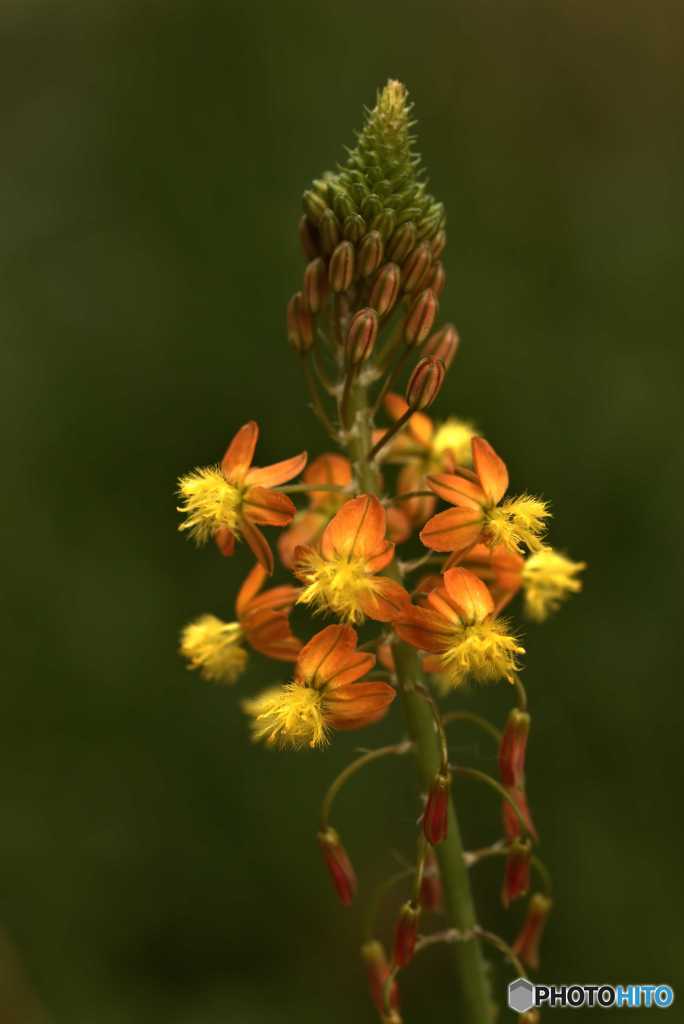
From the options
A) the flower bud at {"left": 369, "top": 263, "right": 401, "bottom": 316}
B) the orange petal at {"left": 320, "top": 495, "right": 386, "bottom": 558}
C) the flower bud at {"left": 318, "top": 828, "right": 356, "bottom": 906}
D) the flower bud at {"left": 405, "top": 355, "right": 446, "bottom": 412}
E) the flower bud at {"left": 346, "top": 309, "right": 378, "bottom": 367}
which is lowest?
the flower bud at {"left": 318, "top": 828, "right": 356, "bottom": 906}

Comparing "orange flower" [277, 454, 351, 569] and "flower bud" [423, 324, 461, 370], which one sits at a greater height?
"flower bud" [423, 324, 461, 370]

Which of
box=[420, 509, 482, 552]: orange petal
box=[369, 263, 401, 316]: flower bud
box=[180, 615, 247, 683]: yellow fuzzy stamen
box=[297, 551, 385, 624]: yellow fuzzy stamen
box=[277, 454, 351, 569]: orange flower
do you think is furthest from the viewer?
box=[277, 454, 351, 569]: orange flower

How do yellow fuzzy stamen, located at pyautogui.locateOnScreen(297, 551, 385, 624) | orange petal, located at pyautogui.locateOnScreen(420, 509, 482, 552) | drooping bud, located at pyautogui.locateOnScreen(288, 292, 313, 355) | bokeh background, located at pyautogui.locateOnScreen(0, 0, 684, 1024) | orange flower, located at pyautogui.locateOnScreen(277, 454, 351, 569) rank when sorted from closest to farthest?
1. yellow fuzzy stamen, located at pyautogui.locateOnScreen(297, 551, 385, 624)
2. orange petal, located at pyautogui.locateOnScreen(420, 509, 482, 552)
3. drooping bud, located at pyautogui.locateOnScreen(288, 292, 313, 355)
4. orange flower, located at pyautogui.locateOnScreen(277, 454, 351, 569)
5. bokeh background, located at pyautogui.locateOnScreen(0, 0, 684, 1024)

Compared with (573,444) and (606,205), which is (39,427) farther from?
(606,205)

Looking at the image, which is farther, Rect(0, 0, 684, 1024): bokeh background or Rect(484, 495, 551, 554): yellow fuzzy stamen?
Rect(0, 0, 684, 1024): bokeh background

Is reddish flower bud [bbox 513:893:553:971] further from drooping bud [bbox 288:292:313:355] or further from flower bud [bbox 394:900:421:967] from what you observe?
drooping bud [bbox 288:292:313:355]

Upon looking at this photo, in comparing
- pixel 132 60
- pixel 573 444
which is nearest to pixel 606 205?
pixel 573 444

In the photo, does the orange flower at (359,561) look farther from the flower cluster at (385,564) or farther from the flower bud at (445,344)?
the flower bud at (445,344)

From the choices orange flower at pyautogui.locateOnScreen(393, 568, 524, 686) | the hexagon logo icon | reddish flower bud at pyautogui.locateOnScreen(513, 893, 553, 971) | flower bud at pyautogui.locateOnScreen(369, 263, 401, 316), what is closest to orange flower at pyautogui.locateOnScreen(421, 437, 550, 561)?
orange flower at pyautogui.locateOnScreen(393, 568, 524, 686)
